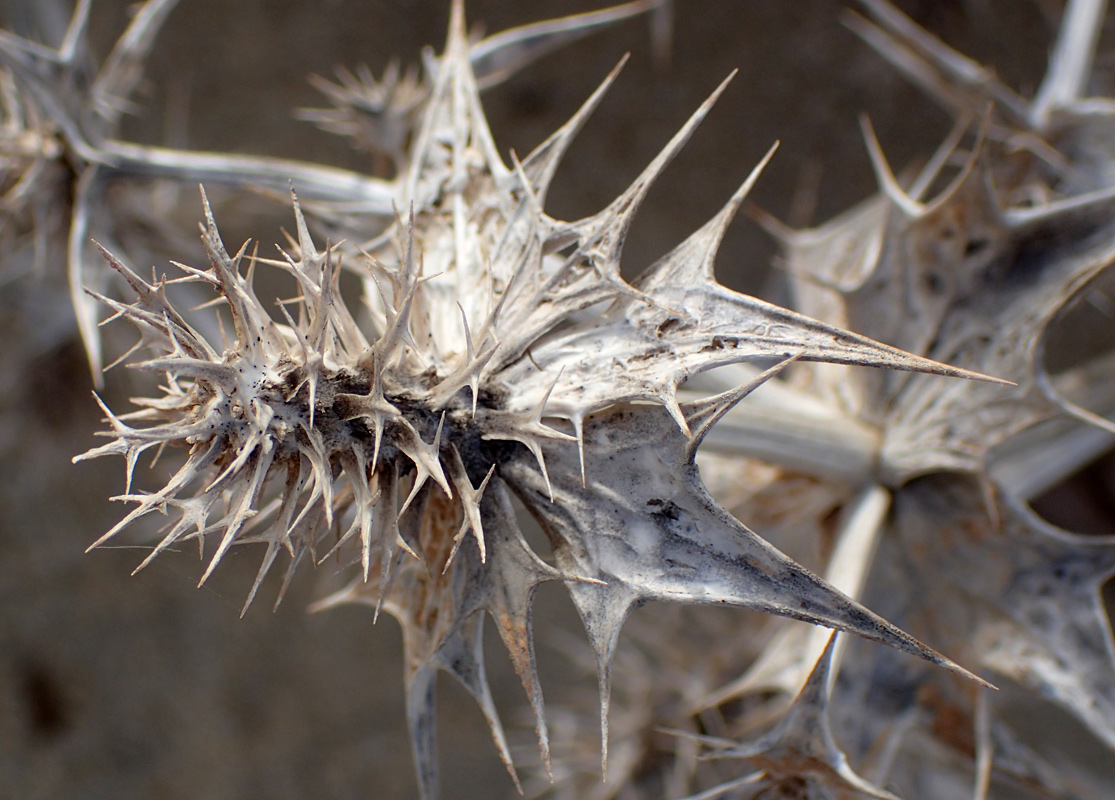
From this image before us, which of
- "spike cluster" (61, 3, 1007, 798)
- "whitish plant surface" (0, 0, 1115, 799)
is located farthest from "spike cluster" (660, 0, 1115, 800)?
"spike cluster" (61, 3, 1007, 798)

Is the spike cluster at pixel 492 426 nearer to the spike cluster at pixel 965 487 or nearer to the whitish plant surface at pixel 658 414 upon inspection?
the whitish plant surface at pixel 658 414

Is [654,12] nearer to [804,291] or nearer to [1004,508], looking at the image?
[804,291]

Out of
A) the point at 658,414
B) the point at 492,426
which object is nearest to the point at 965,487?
the point at 658,414

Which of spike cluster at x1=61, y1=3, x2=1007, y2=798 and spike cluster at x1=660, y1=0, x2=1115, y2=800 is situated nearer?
spike cluster at x1=61, y1=3, x2=1007, y2=798

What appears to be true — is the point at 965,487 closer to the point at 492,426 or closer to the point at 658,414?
the point at 658,414

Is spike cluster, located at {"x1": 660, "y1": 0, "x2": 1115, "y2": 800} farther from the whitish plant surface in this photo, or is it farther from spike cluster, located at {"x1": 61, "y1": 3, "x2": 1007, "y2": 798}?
spike cluster, located at {"x1": 61, "y1": 3, "x2": 1007, "y2": 798}

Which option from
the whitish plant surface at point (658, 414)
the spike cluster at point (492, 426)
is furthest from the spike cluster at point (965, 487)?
the spike cluster at point (492, 426)

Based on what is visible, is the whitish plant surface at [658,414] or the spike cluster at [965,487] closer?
the whitish plant surface at [658,414]

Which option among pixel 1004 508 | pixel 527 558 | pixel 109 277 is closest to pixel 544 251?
pixel 527 558
